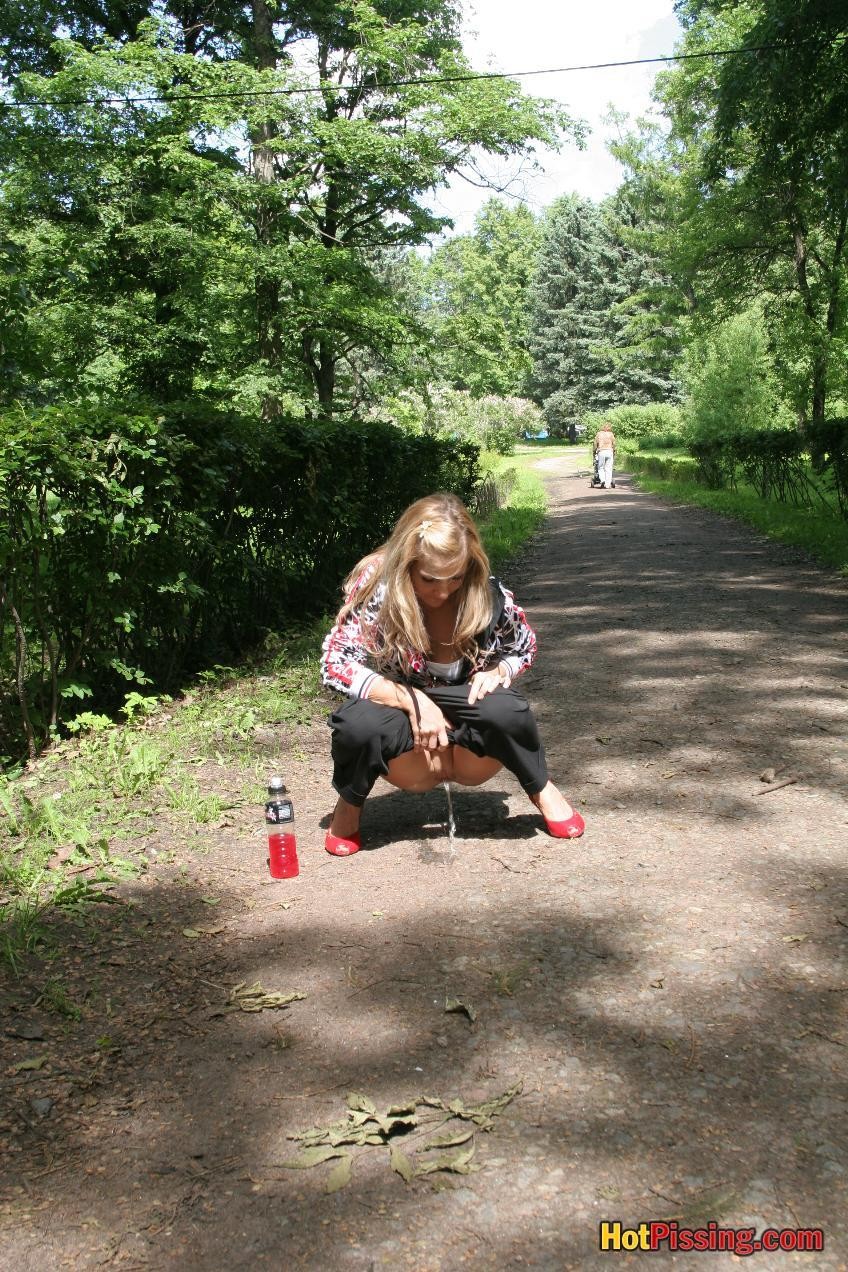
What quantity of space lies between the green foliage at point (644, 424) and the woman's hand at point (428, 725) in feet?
172

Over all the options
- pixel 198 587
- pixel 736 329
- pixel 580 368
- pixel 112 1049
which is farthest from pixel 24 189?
pixel 580 368

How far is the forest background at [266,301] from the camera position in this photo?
6012mm

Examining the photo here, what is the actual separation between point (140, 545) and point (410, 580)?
272 cm

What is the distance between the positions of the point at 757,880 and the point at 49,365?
21.0 feet

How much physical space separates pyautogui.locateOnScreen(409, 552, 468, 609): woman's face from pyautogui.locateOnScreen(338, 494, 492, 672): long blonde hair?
2 centimetres

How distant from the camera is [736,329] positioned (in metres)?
35.9

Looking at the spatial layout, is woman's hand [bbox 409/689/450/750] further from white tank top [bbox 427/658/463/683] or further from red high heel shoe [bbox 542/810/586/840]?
red high heel shoe [bbox 542/810/586/840]

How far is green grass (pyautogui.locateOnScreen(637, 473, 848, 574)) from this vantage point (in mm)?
12681

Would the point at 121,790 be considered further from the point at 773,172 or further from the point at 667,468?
the point at 667,468

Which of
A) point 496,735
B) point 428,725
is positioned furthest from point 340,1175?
point 496,735

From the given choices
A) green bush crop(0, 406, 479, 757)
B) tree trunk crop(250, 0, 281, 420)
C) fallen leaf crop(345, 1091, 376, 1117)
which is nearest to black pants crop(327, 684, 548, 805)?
fallen leaf crop(345, 1091, 376, 1117)

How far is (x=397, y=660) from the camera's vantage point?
4.11 meters

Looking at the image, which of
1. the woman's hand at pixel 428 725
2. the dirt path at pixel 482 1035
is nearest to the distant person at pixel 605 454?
the dirt path at pixel 482 1035

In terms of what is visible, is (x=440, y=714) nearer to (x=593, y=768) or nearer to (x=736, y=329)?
(x=593, y=768)
